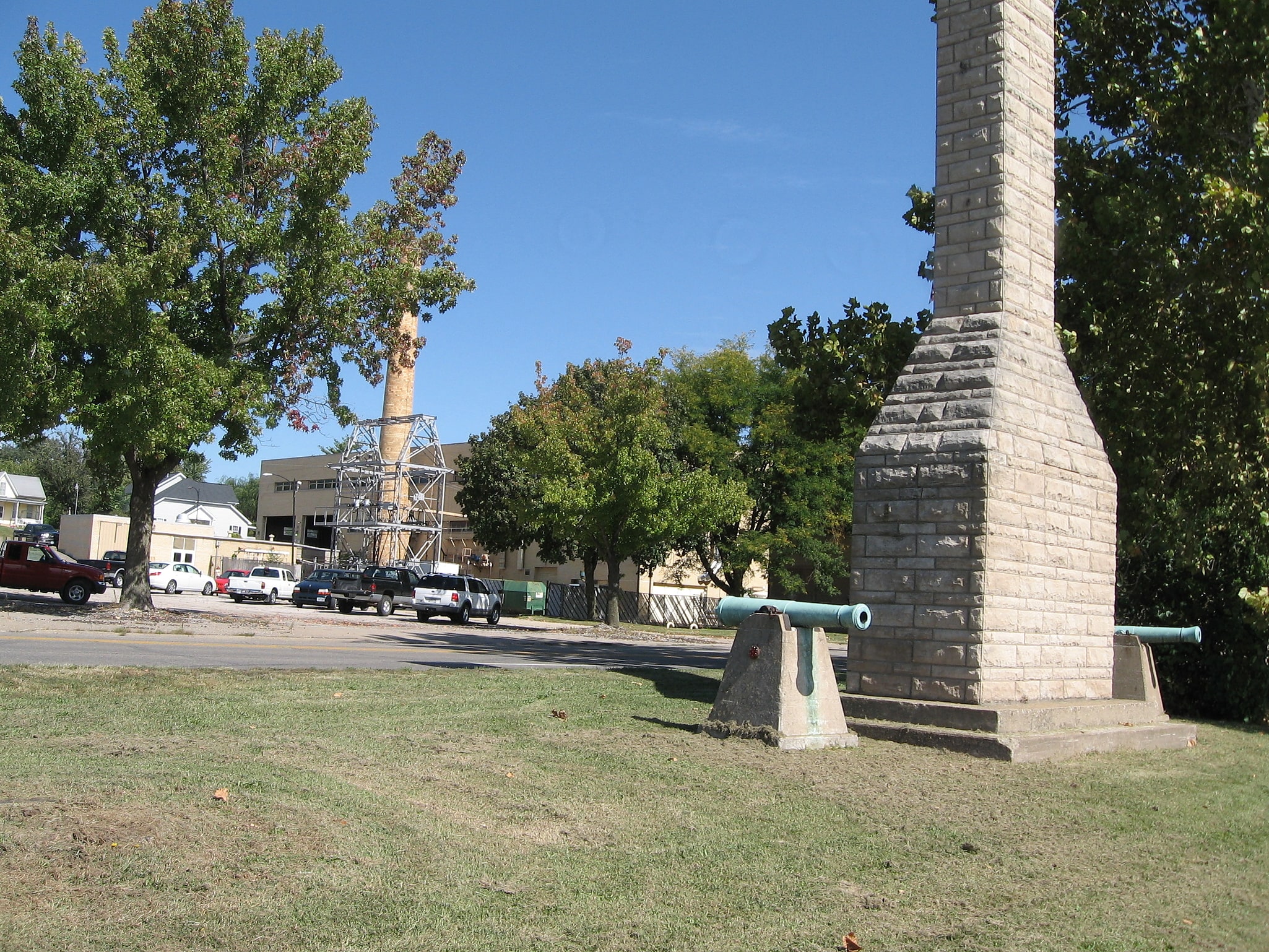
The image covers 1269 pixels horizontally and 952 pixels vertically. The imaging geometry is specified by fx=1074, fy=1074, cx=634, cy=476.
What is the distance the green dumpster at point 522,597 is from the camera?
1849 inches

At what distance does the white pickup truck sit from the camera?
43.5 m

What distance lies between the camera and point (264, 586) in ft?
145

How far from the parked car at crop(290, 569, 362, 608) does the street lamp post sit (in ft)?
76.8

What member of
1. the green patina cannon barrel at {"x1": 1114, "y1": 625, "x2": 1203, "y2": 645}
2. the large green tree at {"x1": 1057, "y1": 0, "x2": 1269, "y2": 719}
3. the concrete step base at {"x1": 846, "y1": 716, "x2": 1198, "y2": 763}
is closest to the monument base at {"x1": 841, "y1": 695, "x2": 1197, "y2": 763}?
the concrete step base at {"x1": 846, "y1": 716, "x2": 1198, "y2": 763}

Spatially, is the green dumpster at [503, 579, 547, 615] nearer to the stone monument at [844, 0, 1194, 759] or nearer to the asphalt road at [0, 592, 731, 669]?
the asphalt road at [0, 592, 731, 669]

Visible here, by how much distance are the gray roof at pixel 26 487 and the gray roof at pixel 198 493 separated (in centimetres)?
1883

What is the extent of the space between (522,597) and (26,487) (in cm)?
6764

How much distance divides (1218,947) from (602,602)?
147 feet

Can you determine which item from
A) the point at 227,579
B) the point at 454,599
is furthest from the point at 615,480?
the point at 227,579

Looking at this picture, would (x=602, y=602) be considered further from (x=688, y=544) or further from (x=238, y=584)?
(x=238, y=584)

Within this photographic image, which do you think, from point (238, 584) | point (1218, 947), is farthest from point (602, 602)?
point (1218, 947)

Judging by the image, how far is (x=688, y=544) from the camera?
4734 centimetres

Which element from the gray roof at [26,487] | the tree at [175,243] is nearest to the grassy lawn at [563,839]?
the tree at [175,243]

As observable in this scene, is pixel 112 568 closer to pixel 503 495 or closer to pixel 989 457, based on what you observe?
pixel 503 495
